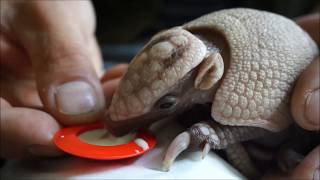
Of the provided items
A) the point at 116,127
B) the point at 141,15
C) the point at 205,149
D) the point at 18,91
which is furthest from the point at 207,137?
the point at 141,15

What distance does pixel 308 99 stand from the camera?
0.71 m

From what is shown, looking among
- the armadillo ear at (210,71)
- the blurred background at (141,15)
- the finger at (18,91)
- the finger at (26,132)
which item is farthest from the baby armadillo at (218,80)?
the blurred background at (141,15)

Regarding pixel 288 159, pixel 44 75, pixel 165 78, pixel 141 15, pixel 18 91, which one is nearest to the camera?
pixel 165 78

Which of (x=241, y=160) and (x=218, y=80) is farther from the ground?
(x=218, y=80)

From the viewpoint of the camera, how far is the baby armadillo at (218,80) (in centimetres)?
65

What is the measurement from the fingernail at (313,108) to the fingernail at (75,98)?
1.04ft

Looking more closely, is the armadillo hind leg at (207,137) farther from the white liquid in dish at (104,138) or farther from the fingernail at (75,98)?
the fingernail at (75,98)

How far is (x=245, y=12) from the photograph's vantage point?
2.42ft

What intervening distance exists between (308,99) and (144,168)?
0.24 meters

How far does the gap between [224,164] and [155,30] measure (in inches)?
33.9

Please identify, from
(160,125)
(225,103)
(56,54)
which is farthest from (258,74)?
(56,54)

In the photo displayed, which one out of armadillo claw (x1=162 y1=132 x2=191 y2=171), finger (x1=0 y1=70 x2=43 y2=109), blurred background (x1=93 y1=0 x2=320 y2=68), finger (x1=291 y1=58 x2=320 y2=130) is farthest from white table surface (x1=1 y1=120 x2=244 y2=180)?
blurred background (x1=93 y1=0 x2=320 y2=68)

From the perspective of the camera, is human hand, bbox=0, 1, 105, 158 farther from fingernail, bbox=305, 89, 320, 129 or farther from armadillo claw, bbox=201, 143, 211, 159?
fingernail, bbox=305, 89, 320, 129

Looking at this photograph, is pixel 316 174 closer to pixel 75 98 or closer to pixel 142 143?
pixel 142 143
